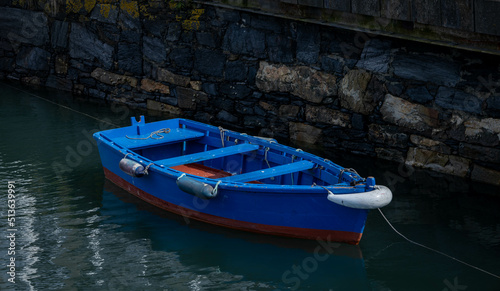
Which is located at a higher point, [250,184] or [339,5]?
[339,5]

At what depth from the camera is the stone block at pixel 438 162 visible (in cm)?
976

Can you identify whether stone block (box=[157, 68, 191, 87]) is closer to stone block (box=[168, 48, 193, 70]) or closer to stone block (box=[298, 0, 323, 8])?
stone block (box=[168, 48, 193, 70])

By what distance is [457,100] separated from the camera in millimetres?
9547

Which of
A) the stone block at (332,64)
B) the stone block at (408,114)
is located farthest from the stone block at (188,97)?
the stone block at (408,114)

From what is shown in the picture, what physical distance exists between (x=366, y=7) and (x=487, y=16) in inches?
64.9

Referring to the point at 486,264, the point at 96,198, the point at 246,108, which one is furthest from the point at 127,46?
the point at 486,264

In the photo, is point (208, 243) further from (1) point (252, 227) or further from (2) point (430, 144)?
(2) point (430, 144)

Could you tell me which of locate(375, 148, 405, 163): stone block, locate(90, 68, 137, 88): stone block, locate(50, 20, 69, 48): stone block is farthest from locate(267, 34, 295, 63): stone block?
locate(50, 20, 69, 48): stone block

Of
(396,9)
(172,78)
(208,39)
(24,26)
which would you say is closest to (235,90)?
(208,39)

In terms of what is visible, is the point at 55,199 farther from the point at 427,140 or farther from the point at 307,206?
the point at 427,140

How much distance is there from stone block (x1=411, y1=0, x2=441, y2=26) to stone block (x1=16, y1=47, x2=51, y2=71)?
23.9 ft

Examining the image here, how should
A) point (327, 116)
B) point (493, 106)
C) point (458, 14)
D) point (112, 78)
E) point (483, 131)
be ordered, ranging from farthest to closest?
1. point (112, 78)
2. point (327, 116)
3. point (483, 131)
4. point (493, 106)
5. point (458, 14)

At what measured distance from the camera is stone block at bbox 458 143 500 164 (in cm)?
941

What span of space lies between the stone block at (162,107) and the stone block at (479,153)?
4887mm
